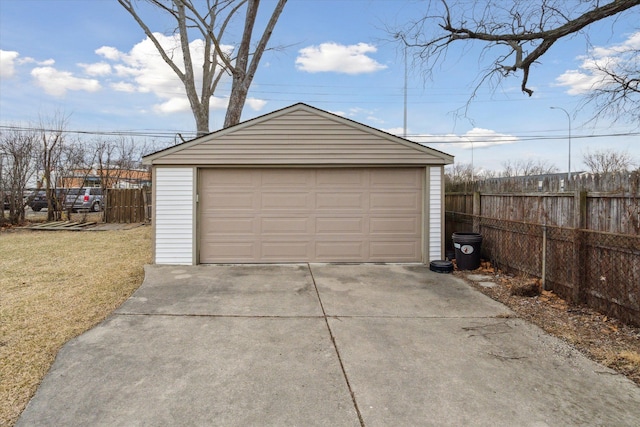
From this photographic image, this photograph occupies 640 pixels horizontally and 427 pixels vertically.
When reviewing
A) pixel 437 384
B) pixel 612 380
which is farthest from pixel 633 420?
pixel 437 384

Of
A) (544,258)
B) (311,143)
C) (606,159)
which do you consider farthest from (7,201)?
(606,159)

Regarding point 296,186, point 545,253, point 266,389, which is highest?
point 296,186

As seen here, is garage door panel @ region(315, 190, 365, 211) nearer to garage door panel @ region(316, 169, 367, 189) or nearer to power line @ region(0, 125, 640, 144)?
garage door panel @ region(316, 169, 367, 189)

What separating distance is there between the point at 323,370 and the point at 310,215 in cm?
495

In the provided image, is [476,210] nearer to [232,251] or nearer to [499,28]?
[499,28]

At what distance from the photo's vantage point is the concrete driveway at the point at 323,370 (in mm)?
2471

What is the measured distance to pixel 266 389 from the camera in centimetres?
279

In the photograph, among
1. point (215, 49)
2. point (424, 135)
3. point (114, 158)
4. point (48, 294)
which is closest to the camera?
point (48, 294)

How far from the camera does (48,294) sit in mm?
5395

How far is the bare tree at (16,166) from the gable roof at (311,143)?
34.3ft

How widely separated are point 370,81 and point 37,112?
13545 millimetres

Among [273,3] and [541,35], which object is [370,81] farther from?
[541,35]

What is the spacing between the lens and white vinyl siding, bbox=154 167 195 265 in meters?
7.64

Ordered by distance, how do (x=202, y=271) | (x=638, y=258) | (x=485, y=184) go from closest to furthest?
(x=638, y=258)
(x=202, y=271)
(x=485, y=184)
